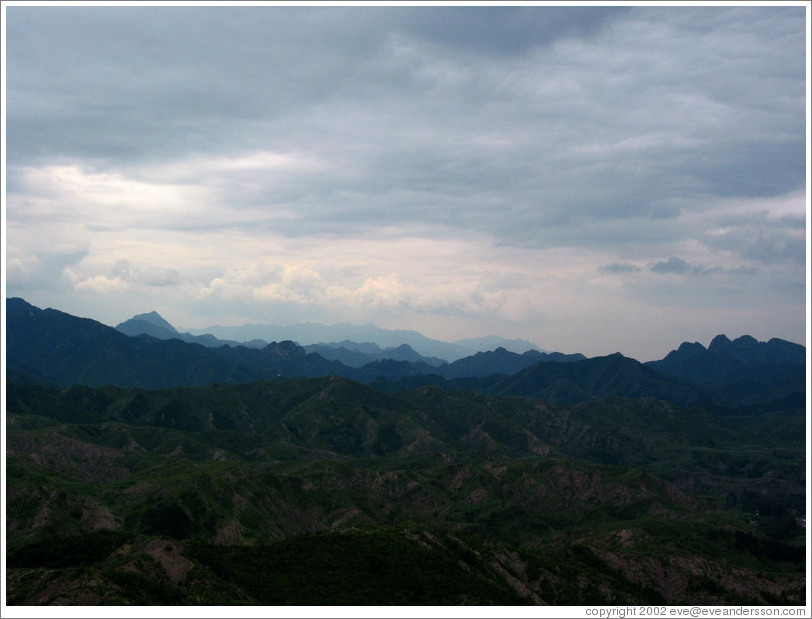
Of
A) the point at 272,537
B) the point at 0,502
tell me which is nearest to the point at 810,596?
the point at 0,502

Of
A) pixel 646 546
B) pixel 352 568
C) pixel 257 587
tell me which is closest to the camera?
pixel 257 587

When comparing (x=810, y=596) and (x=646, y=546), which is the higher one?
(x=810, y=596)

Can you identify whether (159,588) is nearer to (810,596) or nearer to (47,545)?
(47,545)

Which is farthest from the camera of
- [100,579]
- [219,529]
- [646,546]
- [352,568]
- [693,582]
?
[219,529]

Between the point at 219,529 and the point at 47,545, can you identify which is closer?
the point at 47,545

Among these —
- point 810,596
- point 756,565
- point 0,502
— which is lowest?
point 756,565

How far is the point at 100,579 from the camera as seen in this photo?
82188mm

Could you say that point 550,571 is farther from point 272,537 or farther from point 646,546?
point 272,537

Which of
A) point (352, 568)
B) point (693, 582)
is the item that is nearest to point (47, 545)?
point (352, 568)

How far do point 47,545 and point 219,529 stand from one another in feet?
253

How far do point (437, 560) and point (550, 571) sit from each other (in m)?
30.6

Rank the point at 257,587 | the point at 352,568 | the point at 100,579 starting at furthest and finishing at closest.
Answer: the point at 352,568 → the point at 257,587 → the point at 100,579

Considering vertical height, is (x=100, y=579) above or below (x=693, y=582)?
above

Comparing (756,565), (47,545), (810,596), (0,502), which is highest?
(0,502)
